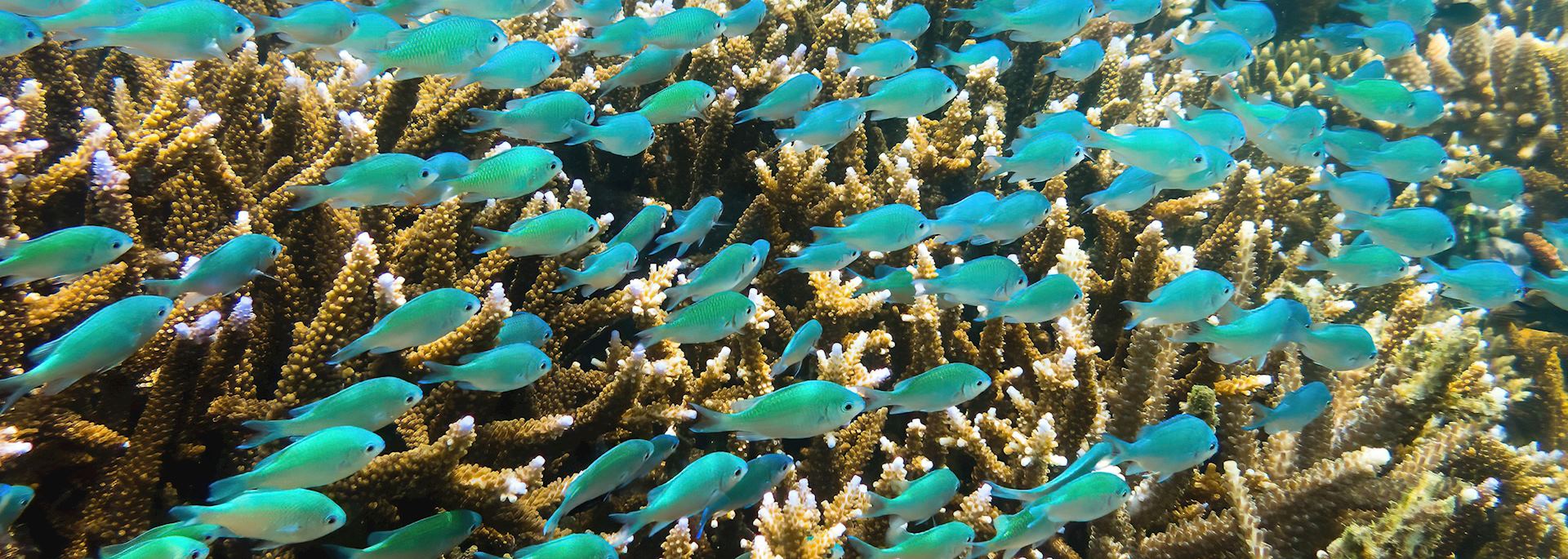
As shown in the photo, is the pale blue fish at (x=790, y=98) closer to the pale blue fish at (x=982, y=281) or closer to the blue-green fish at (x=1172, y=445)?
the pale blue fish at (x=982, y=281)

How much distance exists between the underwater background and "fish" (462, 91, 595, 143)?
0.02 meters

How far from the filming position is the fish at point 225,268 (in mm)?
2363

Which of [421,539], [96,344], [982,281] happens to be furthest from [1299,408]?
[96,344]

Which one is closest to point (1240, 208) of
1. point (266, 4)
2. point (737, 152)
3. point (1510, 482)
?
point (1510, 482)

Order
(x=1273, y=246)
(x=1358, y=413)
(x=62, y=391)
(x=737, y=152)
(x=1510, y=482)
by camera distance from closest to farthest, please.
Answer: (x=62, y=391) → (x=1510, y=482) → (x=1358, y=413) → (x=737, y=152) → (x=1273, y=246)

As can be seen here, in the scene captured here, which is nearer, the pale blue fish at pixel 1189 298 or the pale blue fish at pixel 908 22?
the pale blue fish at pixel 1189 298

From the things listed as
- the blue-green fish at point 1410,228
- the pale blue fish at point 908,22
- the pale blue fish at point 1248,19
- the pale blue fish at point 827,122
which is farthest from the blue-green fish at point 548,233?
the pale blue fish at point 1248,19

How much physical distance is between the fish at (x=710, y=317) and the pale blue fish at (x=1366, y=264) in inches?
122

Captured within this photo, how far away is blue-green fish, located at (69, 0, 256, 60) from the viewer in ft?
8.73

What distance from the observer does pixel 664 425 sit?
315cm

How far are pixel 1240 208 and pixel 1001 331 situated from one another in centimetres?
236

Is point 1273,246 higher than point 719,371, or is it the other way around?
point 719,371

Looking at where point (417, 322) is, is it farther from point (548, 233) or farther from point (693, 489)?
point (693, 489)

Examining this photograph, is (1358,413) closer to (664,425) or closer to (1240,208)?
(1240,208)
